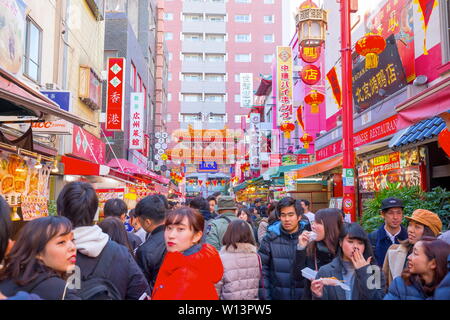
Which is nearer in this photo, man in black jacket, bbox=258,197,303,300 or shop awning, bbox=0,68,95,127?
man in black jacket, bbox=258,197,303,300

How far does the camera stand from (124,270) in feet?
10.0

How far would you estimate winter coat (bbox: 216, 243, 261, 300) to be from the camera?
4.00 meters

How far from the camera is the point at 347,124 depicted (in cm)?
952

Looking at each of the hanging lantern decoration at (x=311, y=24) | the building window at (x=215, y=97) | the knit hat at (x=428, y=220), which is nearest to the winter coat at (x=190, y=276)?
the knit hat at (x=428, y=220)

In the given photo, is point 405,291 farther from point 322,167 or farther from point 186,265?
point 322,167

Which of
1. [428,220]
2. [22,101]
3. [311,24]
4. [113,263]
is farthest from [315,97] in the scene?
[113,263]

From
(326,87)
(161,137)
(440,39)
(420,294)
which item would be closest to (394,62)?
(440,39)

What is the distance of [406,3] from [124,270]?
11128 millimetres

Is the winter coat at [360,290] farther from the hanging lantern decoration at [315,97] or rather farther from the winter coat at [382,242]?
the hanging lantern decoration at [315,97]

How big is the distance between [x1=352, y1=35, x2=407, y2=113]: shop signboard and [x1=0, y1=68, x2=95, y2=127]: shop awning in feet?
27.5

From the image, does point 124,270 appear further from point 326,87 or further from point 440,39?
point 326,87

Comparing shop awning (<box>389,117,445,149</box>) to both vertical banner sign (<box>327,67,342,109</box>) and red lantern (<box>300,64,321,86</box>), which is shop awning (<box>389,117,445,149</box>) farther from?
red lantern (<box>300,64,321,86</box>)

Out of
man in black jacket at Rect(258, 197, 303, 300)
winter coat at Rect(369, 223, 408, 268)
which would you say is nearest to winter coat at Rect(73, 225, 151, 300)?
man in black jacket at Rect(258, 197, 303, 300)

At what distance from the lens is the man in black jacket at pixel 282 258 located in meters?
4.40
